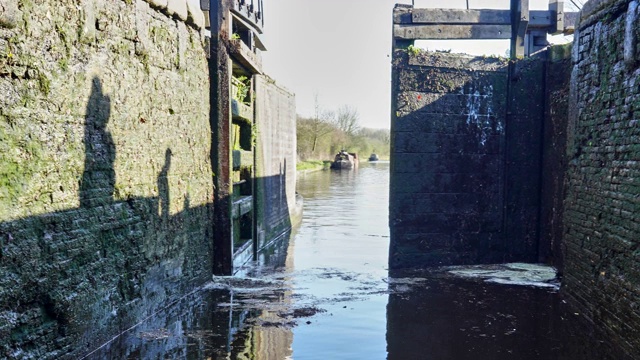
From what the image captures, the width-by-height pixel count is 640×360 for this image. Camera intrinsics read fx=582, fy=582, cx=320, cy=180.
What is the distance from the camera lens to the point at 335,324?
6234 millimetres

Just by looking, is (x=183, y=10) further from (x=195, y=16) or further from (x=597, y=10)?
(x=597, y=10)

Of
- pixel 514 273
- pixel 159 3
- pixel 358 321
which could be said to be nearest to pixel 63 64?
pixel 159 3

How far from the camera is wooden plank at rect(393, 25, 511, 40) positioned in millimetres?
9180

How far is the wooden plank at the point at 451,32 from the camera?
9.18 metres

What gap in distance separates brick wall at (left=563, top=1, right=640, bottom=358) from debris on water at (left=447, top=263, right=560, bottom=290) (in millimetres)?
1063

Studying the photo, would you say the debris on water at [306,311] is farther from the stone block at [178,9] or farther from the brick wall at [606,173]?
the stone block at [178,9]

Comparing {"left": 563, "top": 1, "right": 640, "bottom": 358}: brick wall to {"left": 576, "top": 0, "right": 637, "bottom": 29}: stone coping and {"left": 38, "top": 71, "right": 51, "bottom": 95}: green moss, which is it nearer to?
{"left": 576, "top": 0, "right": 637, "bottom": 29}: stone coping

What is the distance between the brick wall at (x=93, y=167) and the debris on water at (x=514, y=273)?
4140 mm

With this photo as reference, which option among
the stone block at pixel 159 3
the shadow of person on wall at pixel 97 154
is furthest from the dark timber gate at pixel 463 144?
the shadow of person on wall at pixel 97 154

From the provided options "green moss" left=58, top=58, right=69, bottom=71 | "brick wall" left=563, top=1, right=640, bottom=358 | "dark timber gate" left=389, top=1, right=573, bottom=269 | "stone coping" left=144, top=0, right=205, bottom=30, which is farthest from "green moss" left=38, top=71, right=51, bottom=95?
"dark timber gate" left=389, top=1, right=573, bottom=269

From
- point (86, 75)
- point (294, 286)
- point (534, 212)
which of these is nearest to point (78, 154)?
point (86, 75)

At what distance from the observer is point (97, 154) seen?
523 cm

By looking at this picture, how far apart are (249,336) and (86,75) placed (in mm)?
2875

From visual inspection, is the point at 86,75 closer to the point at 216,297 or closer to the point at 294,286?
the point at 216,297
